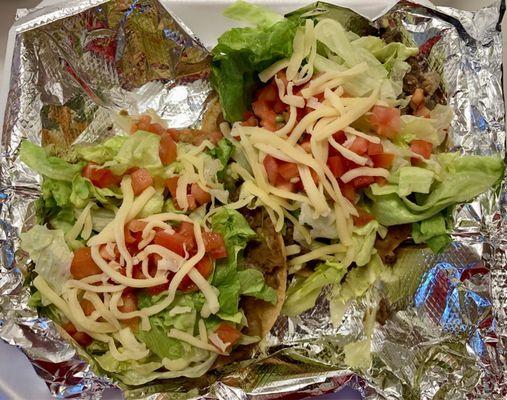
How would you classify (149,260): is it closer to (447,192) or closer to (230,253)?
(230,253)

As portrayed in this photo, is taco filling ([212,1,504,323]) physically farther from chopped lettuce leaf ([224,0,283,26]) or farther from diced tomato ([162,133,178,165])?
diced tomato ([162,133,178,165])

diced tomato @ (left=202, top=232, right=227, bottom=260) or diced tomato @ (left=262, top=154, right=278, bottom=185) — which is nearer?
diced tomato @ (left=202, top=232, right=227, bottom=260)

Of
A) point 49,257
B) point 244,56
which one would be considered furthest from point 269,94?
point 49,257

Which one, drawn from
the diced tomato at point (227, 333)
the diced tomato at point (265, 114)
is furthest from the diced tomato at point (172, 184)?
the diced tomato at point (227, 333)

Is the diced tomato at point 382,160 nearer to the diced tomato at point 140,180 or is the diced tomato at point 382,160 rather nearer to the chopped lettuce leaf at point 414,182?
the chopped lettuce leaf at point 414,182

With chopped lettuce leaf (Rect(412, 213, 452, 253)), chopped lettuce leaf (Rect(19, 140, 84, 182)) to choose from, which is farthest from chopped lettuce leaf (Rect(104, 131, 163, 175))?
chopped lettuce leaf (Rect(412, 213, 452, 253))

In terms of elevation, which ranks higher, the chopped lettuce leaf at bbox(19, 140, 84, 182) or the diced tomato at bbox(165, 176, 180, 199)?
the chopped lettuce leaf at bbox(19, 140, 84, 182)
